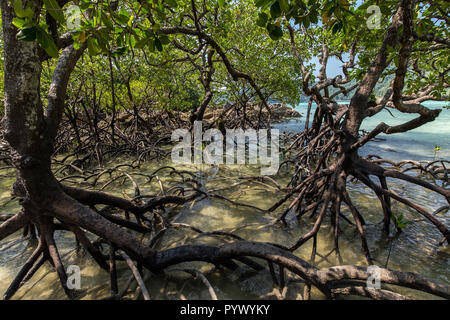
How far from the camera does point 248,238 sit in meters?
2.91

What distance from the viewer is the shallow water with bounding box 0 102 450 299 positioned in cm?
201

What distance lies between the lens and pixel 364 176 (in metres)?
2.79

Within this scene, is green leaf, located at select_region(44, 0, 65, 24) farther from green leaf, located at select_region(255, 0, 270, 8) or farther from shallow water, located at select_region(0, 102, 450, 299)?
shallow water, located at select_region(0, 102, 450, 299)

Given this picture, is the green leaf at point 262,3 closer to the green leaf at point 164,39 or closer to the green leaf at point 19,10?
the green leaf at point 164,39

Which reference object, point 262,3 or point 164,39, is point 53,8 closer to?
point 164,39

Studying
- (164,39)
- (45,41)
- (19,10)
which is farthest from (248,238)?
(19,10)

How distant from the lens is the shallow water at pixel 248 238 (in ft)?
6.61

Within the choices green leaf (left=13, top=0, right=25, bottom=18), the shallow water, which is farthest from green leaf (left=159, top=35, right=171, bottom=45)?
the shallow water

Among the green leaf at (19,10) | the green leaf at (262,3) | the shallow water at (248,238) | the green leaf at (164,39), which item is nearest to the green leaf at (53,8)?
the green leaf at (19,10)

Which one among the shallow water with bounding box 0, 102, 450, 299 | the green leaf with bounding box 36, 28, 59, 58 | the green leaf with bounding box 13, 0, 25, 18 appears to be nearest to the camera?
the green leaf with bounding box 13, 0, 25, 18

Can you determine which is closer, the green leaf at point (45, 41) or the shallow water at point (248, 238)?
the green leaf at point (45, 41)
